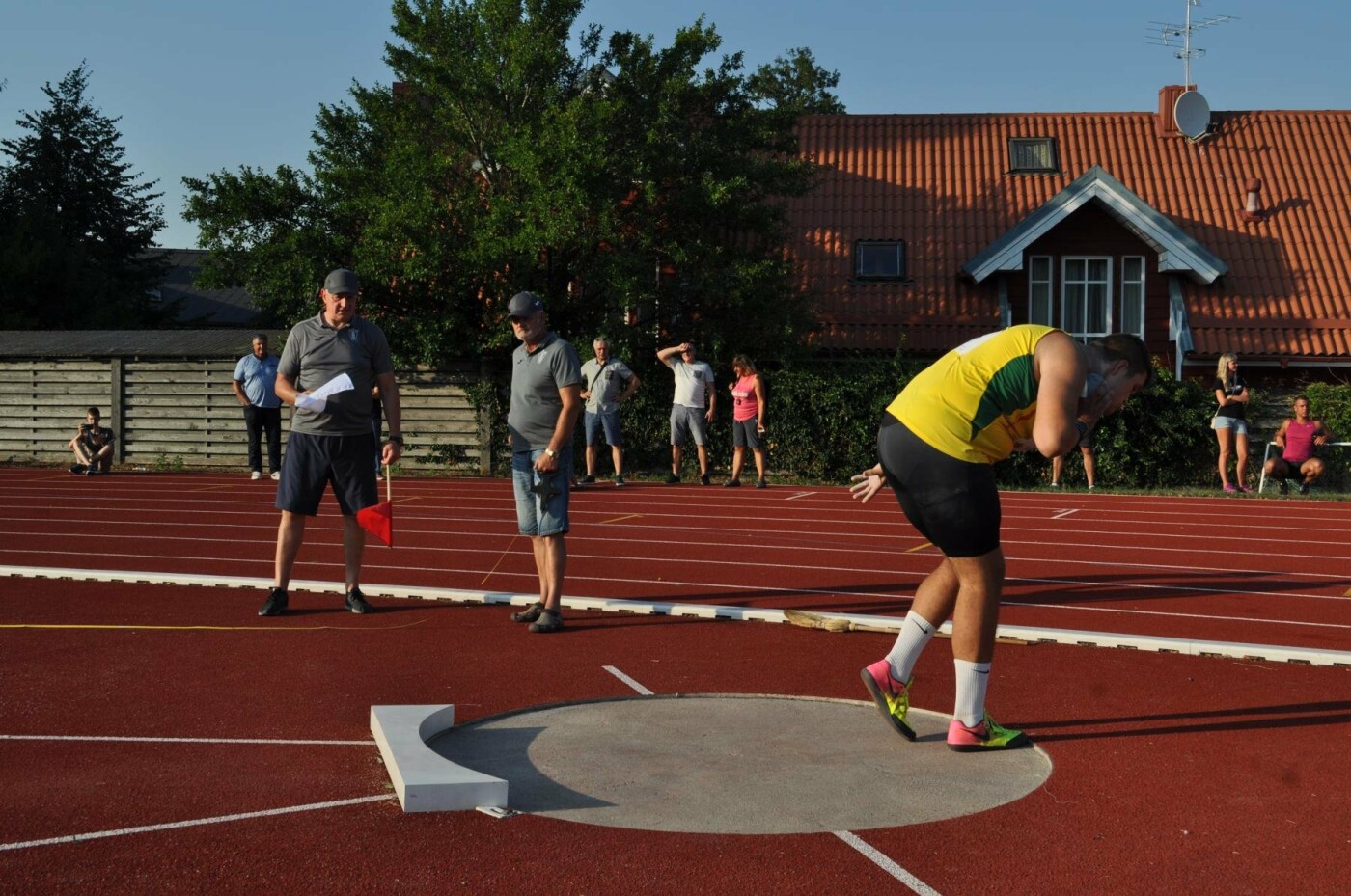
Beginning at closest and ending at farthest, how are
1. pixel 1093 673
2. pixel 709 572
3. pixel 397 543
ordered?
pixel 1093 673 → pixel 709 572 → pixel 397 543

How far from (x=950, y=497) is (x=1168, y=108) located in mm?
27947

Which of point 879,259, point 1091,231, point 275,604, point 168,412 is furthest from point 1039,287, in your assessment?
point 275,604

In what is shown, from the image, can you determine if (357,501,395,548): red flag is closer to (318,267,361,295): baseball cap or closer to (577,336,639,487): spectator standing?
(318,267,361,295): baseball cap

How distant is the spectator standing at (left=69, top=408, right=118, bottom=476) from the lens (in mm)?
21625

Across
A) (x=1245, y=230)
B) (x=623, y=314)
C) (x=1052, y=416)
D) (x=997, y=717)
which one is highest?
(x=1245, y=230)

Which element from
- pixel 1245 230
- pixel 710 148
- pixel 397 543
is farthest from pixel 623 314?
pixel 1245 230

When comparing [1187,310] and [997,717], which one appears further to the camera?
[1187,310]

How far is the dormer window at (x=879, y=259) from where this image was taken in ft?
92.3

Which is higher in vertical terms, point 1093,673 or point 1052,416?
point 1052,416

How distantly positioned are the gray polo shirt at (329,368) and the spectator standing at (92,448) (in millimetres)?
14283

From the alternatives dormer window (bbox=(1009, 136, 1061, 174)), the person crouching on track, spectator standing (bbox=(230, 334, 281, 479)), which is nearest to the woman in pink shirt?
spectator standing (bbox=(230, 334, 281, 479))

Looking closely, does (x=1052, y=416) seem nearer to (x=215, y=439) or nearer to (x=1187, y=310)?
(x=215, y=439)

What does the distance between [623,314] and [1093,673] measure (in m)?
15.6

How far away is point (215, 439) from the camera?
76.5 ft
